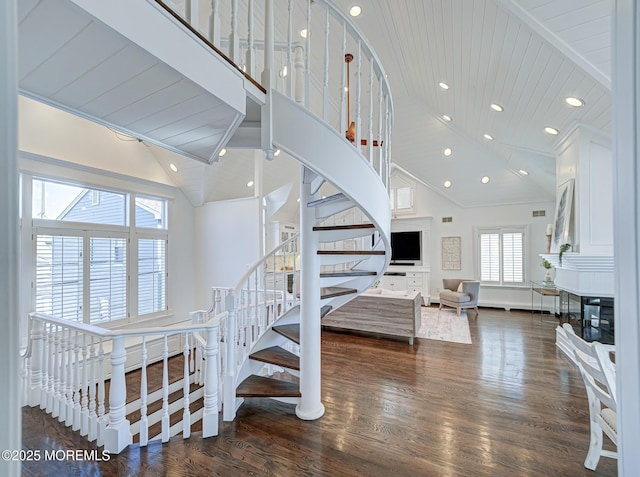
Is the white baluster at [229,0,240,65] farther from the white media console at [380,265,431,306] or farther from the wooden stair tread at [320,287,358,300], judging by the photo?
the white media console at [380,265,431,306]

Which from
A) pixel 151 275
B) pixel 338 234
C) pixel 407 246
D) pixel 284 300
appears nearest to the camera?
pixel 338 234

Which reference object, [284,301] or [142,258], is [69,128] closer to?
[142,258]

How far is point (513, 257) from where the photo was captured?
694 cm

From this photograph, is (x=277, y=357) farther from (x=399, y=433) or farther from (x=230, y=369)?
(x=399, y=433)

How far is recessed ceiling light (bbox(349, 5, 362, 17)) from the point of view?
Answer: 342 centimetres

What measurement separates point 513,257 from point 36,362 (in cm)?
830

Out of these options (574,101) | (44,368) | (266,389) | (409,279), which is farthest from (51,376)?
(409,279)

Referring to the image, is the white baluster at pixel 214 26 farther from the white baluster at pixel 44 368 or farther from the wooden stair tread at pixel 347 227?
the white baluster at pixel 44 368

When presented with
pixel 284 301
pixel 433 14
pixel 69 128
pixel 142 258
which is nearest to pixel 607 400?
pixel 284 301

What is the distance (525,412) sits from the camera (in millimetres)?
2549

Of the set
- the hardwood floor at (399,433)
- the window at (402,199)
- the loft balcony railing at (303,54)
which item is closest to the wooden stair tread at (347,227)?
the loft balcony railing at (303,54)

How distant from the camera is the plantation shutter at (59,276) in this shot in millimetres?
3801

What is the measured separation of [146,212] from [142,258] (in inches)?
31.6

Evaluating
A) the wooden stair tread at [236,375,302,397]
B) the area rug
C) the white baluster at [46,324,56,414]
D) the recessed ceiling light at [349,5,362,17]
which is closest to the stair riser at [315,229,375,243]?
the wooden stair tread at [236,375,302,397]
